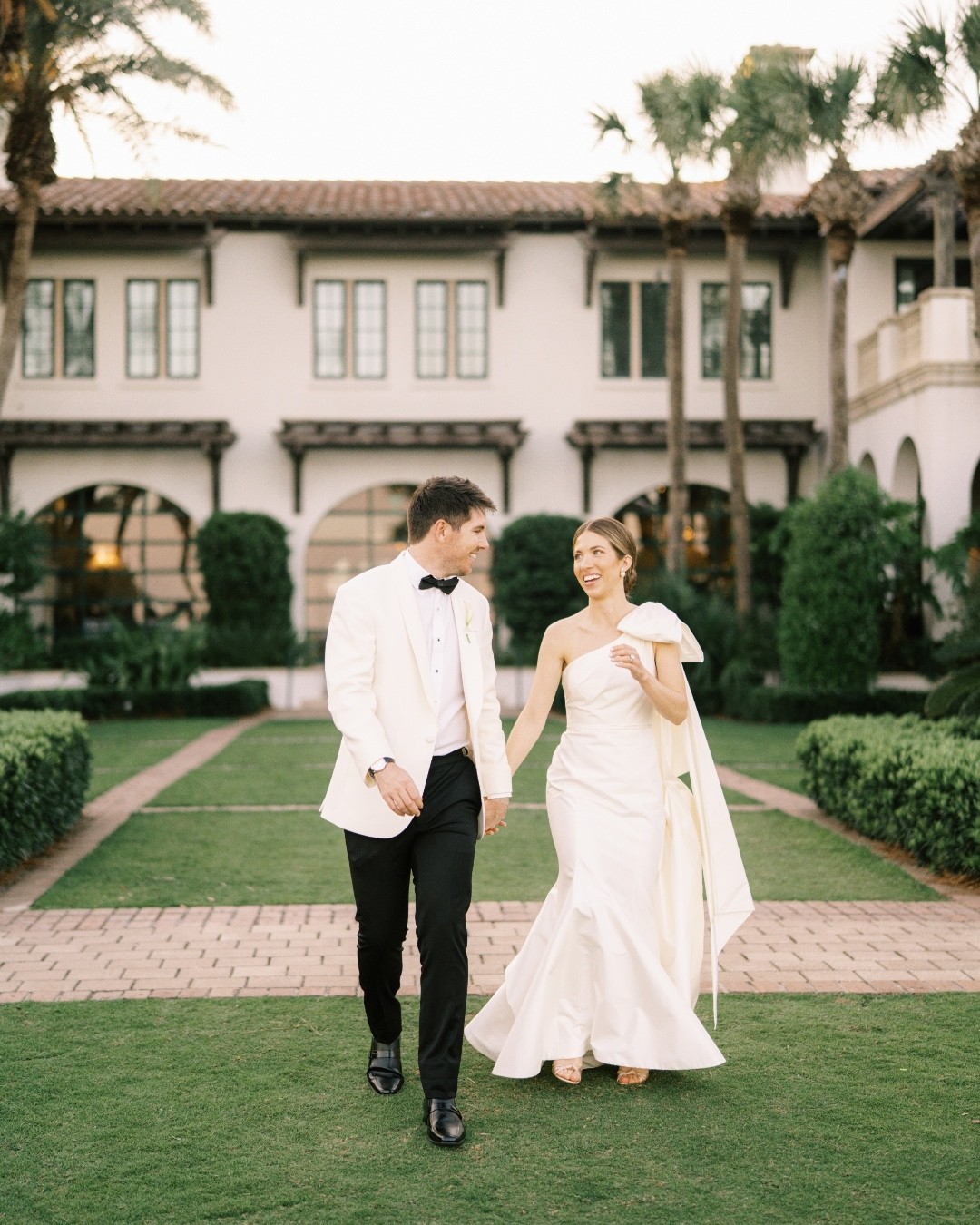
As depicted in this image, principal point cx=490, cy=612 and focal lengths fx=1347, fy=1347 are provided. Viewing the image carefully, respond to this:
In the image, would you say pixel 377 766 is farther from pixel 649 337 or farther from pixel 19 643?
pixel 649 337

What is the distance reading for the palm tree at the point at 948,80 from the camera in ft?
48.6

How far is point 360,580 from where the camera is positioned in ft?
13.8

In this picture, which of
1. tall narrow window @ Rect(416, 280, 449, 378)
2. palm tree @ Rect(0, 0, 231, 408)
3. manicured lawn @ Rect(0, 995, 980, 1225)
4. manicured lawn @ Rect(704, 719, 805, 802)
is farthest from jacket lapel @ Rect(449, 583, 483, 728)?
tall narrow window @ Rect(416, 280, 449, 378)

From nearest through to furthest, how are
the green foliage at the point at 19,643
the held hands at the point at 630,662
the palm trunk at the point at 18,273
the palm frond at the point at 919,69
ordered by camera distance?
the held hands at the point at 630,662 < the palm frond at the point at 919,69 < the palm trunk at the point at 18,273 < the green foliage at the point at 19,643

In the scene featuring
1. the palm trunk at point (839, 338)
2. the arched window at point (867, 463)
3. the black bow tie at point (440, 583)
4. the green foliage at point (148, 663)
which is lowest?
the green foliage at point (148, 663)

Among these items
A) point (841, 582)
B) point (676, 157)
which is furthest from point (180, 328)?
point (841, 582)

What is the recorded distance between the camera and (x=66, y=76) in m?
18.5

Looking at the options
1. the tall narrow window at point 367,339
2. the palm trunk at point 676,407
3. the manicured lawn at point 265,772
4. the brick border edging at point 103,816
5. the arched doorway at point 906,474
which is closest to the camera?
the brick border edging at point 103,816

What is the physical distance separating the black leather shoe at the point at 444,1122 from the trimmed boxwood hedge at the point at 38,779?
4698 millimetres

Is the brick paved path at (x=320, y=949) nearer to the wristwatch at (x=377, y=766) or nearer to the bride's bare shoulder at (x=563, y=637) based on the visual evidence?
the bride's bare shoulder at (x=563, y=637)

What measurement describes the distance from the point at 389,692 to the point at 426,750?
0.73 feet

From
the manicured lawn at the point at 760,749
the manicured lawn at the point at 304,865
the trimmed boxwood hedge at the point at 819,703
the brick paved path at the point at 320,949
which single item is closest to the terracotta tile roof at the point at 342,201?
the trimmed boxwood hedge at the point at 819,703

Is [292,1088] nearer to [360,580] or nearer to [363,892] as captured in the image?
[363,892]

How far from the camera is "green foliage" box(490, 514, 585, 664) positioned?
2211cm
